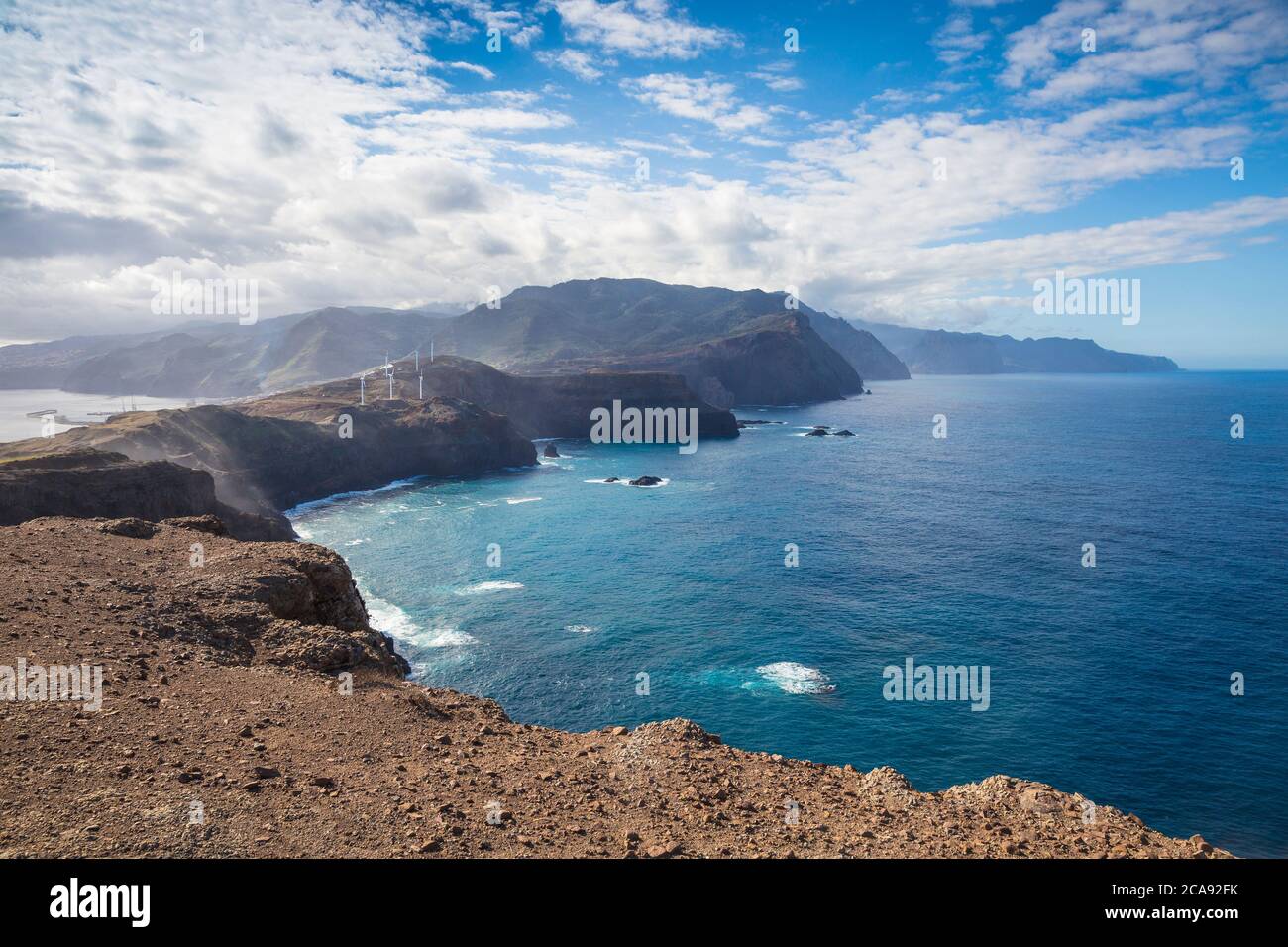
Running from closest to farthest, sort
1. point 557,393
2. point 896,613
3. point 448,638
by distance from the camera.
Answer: point 448,638 < point 896,613 < point 557,393

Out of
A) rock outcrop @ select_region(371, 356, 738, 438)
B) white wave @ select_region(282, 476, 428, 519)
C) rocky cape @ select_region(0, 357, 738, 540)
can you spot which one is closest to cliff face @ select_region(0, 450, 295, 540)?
rocky cape @ select_region(0, 357, 738, 540)

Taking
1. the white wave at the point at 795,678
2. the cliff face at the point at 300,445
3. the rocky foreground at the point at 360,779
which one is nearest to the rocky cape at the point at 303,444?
the cliff face at the point at 300,445

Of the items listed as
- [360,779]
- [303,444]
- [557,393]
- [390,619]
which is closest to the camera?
[360,779]

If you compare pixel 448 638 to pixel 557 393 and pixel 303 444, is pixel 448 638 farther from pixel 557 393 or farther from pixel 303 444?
pixel 557 393

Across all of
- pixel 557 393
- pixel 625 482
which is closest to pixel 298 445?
pixel 625 482

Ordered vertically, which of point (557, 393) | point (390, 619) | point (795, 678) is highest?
point (557, 393)

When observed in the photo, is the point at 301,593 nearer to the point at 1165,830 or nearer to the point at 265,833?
the point at 265,833
